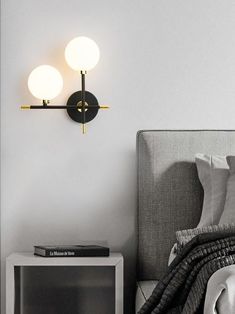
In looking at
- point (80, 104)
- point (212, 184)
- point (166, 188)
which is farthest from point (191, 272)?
point (80, 104)

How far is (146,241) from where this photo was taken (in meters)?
3.67

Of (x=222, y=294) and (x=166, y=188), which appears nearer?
(x=222, y=294)

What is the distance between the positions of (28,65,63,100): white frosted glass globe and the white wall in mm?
121

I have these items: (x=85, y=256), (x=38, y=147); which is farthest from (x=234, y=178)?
(x=38, y=147)

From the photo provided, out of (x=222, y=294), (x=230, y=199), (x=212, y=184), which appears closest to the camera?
(x=222, y=294)

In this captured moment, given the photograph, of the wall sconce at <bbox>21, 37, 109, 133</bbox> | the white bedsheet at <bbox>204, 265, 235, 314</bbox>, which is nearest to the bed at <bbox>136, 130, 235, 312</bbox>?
the wall sconce at <bbox>21, 37, 109, 133</bbox>

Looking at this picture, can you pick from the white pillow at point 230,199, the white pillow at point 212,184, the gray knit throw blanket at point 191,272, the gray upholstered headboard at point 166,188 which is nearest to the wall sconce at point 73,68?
the gray upholstered headboard at point 166,188

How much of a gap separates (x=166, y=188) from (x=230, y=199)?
39 cm

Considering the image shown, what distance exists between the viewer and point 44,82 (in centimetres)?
360

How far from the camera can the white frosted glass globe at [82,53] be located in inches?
141

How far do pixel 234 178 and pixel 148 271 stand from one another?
639 millimetres

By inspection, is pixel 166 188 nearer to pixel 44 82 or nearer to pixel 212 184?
pixel 212 184

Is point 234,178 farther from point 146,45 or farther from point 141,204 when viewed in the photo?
point 146,45

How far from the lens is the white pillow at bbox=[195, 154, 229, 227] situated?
347 cm
